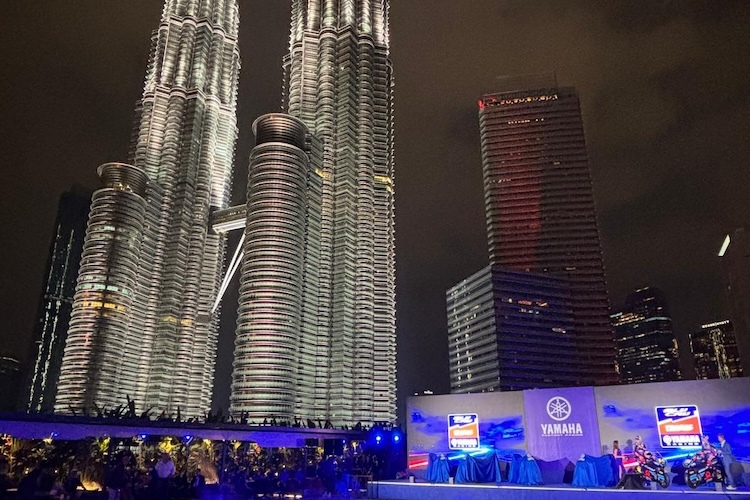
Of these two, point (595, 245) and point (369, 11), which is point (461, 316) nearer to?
point (595, 245)

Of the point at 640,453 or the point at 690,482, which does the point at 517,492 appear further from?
the point at 690,482

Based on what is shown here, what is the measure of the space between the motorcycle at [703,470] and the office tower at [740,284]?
53.4m

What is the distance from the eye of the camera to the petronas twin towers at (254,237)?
11262 centimetres

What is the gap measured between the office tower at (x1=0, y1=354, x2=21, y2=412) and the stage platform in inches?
7596

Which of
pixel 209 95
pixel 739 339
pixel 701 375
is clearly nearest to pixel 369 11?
pixel 209 95

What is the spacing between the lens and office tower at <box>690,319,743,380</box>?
171 metres

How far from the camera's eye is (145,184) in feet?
432

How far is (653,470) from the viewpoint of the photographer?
19.0m

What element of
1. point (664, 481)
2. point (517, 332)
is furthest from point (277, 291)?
point (664, 481)

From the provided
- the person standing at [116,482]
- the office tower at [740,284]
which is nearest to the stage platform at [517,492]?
the person standing at [116,482]

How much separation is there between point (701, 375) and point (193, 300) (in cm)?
15815

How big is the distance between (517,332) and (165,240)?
94506 millimetres

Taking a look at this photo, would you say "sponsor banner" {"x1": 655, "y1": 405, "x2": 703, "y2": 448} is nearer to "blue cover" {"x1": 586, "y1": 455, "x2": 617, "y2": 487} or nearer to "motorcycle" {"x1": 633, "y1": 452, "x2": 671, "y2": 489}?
"motorcycle" {"x1": 633, "y1": 452, "x2": 671, "y2": 489}

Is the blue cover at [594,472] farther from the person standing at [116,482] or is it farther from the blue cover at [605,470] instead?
the person standing at [116,482]
